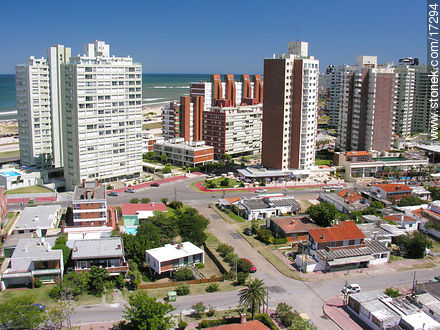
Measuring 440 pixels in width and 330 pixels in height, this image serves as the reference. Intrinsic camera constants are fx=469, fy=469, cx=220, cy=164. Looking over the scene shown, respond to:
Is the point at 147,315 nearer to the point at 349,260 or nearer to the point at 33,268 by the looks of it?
the point at 33,268

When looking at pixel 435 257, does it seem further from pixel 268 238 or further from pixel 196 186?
pixel 196 186

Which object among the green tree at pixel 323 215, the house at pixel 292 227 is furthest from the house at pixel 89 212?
the green tree at pixel 323 215

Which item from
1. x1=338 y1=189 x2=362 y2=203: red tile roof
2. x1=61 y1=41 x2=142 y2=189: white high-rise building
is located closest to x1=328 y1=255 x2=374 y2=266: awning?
x1=338 y1=189 x2=362 y2=203: red tile roof

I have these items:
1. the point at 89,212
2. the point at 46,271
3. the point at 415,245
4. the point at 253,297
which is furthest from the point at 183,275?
the point at 415,245

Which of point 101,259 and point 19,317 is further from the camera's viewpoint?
point 101,259

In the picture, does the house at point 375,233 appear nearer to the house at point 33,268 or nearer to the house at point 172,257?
the house at point 172,257

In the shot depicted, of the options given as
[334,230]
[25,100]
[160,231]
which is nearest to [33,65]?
[25,100]
